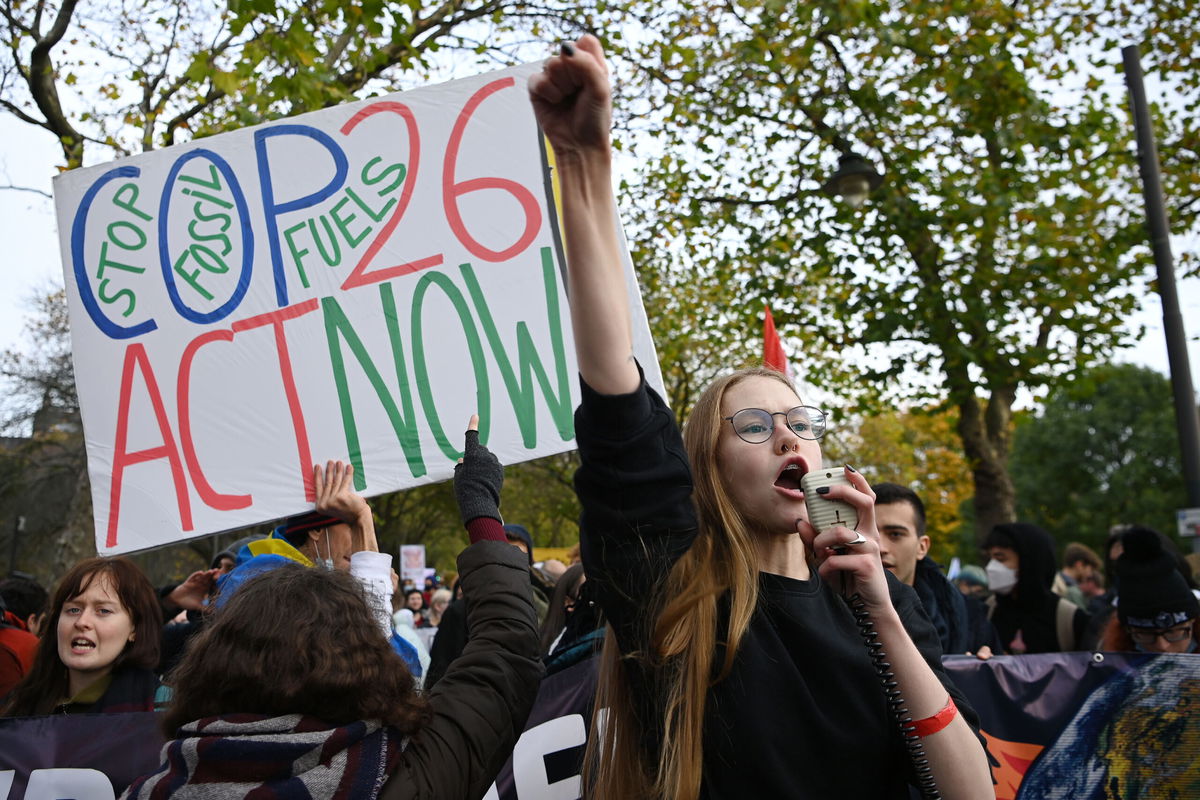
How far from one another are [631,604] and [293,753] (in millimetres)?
559

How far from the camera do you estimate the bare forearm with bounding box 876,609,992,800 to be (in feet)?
5.20

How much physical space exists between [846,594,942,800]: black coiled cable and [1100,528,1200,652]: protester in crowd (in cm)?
239

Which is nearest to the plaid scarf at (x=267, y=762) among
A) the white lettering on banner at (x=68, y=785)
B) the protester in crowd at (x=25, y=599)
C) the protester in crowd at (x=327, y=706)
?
the protester in crowd at (x=327, y=706)

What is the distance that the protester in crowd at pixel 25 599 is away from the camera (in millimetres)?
4883

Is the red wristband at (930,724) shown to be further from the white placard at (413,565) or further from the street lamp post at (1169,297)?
the white placard at (413,565)

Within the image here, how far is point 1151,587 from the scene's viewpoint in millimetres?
3580

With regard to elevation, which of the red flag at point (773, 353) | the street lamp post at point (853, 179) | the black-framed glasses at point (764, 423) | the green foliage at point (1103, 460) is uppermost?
the street lamp post at point (853, 179)

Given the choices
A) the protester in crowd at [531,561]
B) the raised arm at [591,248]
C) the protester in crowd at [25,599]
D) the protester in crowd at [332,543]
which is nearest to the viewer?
the raised arm at [591,248]

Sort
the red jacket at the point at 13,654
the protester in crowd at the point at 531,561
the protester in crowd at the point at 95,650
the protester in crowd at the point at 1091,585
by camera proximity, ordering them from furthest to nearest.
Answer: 1. the protester in crowd at the point at 1091,585
2. the protester in crowd at the point at 531,561
3. the red jacket at the point at 13,654
4. the protester in crowd at the point at 95,650

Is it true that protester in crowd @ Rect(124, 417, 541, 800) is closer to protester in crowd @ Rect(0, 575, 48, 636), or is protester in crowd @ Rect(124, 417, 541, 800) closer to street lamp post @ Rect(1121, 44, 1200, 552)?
protester in crowd @ Rect(0, 575, 48, 636)

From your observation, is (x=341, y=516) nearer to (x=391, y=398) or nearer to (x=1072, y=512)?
(x=391, y=398)

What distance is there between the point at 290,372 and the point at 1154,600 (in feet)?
9.74

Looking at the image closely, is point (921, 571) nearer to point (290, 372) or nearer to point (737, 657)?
point (290, 372)

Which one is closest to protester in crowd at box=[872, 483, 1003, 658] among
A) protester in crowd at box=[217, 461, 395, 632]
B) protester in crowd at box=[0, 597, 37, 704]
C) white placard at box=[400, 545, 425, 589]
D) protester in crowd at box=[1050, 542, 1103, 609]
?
protester in crowd at box=[217, 461, 395, 632]
